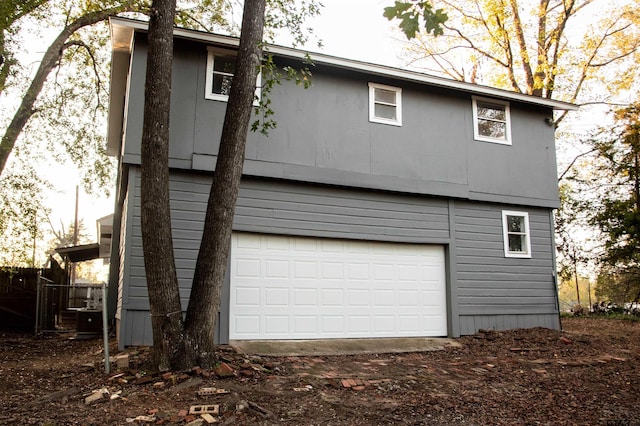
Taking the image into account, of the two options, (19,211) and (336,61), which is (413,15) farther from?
(19,211)

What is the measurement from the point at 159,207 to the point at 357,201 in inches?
177

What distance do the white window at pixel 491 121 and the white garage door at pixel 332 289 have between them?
2856 millimetres

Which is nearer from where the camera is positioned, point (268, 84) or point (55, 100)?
point (268, 84)

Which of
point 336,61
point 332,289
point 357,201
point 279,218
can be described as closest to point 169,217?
point 279,218

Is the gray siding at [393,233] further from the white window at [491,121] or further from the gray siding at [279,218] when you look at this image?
the white window at [491,121]

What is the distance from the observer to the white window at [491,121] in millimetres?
10781

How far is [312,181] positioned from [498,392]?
15.4 ft

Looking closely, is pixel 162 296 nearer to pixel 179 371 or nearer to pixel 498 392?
pixel 179 371

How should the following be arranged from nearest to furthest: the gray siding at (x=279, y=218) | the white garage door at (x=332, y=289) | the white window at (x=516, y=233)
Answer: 1. the gray siding at (x=279, y=218)
2. the white garage door at (x=332, y=289)
3. the white window at (x=516, y=233)

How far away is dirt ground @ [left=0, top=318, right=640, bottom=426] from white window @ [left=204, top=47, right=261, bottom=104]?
4433 mm

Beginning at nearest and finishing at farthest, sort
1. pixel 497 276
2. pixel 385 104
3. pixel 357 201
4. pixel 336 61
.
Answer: pixel 336 61, pixel 357 201, pixel 385 104, pixel 497 276

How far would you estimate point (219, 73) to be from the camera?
8703 millimetres

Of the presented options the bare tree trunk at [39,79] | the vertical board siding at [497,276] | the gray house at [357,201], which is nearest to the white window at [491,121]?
the gray house at [357,201]

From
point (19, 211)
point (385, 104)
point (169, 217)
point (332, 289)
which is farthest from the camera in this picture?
point (19, 211)
